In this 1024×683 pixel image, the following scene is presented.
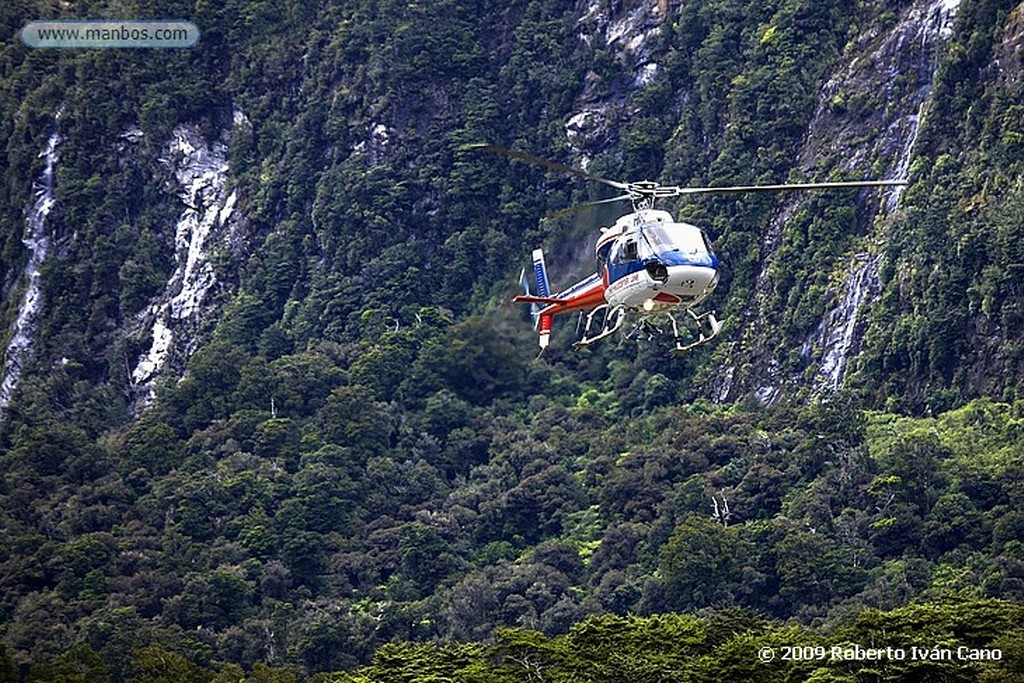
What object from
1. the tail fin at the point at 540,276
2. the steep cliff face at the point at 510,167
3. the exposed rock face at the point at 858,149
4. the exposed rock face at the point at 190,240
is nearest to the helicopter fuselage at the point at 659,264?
the tail fin at the point at 540,276

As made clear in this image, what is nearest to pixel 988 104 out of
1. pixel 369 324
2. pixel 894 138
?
pixel 894 138

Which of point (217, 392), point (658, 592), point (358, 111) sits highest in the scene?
point (358, 111)

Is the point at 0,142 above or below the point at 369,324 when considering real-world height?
above

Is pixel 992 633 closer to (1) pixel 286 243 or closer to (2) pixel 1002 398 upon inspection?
(2) pixel 1002 398

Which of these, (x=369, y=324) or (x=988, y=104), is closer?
(x=988, y=104)

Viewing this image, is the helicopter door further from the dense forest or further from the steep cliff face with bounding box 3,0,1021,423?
the steep cliff face with bounding box 3,0,1021,423

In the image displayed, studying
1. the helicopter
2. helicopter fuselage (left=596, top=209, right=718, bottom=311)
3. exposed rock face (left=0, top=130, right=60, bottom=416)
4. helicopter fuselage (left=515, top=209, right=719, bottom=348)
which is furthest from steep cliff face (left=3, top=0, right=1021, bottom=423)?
helicopter fuselage (left=596, top=209, right=718, bottom=311)

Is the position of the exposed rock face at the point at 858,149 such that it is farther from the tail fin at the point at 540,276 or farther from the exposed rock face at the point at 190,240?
the tail fin at the point at 540,276

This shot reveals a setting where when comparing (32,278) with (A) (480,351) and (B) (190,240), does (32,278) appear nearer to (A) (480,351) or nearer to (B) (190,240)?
(B) (190,240)
